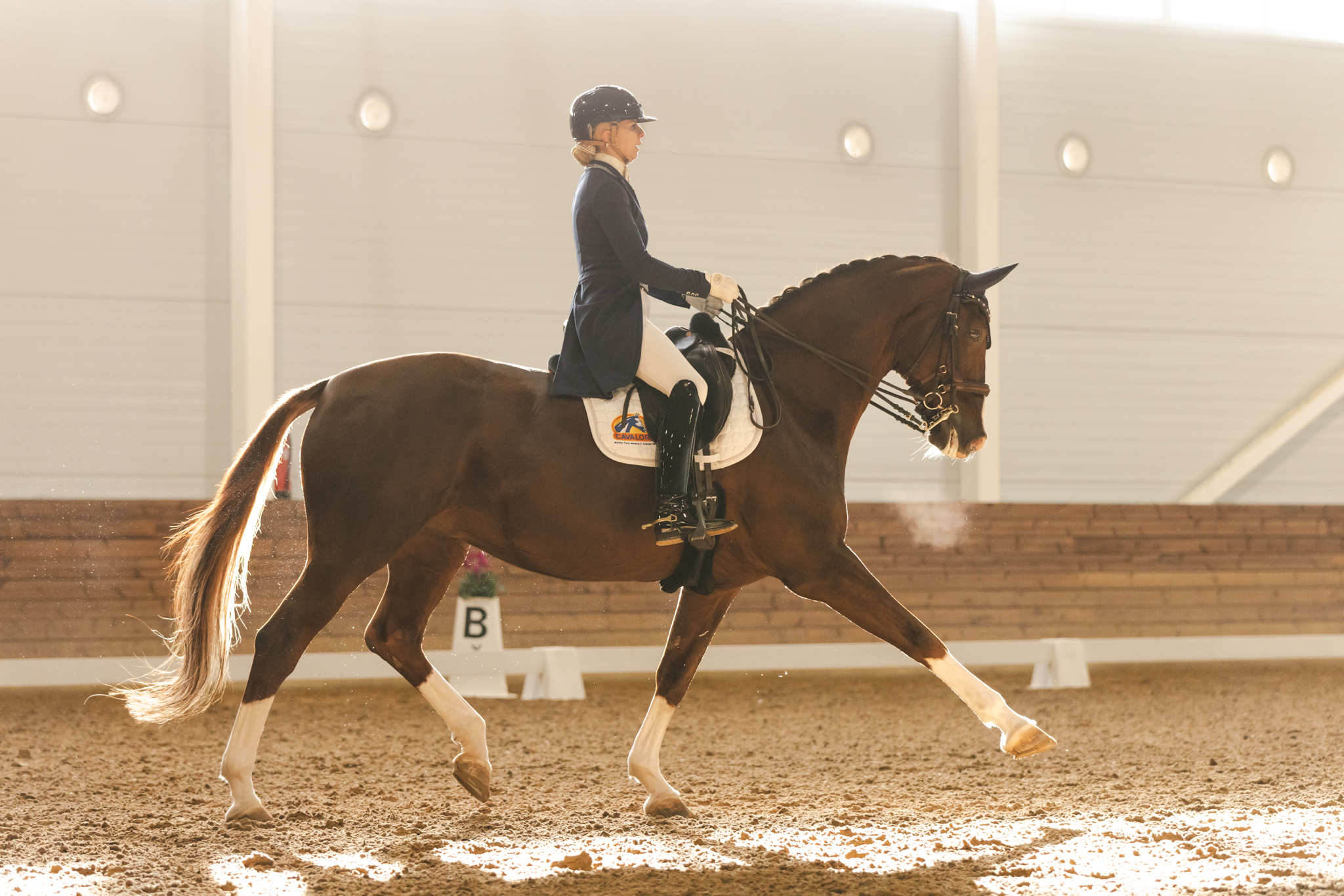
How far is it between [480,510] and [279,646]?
68 cm

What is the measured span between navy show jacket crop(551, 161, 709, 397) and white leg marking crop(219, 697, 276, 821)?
1.26 metres

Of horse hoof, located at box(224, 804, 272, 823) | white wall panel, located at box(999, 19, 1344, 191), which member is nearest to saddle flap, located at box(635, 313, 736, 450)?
horse hoof, located at box(224, 804, 272, 823)

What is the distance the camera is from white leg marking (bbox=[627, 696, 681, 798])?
3.76 metres

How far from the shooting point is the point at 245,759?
3383 mm

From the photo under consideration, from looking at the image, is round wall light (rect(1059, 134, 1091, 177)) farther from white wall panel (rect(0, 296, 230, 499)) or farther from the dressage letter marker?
white wall panel (rect(0, 296, 230, 499))

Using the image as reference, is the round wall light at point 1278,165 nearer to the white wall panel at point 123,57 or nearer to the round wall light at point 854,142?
the round wall light at point 854,142

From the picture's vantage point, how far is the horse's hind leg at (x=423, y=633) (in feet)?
12.0

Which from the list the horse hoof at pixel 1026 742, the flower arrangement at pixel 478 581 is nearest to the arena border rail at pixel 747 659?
the flower arrangement at pixel 478 581

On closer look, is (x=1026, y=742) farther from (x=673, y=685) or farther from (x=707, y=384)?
(x=707, y=384)

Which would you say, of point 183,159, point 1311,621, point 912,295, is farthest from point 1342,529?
point 183,159

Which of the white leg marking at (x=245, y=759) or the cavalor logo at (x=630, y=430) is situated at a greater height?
the cavalor logo at (x=630, y=430)

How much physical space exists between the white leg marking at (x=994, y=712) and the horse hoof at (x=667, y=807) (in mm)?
943

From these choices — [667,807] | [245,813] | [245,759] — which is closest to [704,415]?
[667,807]

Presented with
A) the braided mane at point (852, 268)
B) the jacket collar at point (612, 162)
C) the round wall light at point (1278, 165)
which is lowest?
the braided mane at point (852, 268)
